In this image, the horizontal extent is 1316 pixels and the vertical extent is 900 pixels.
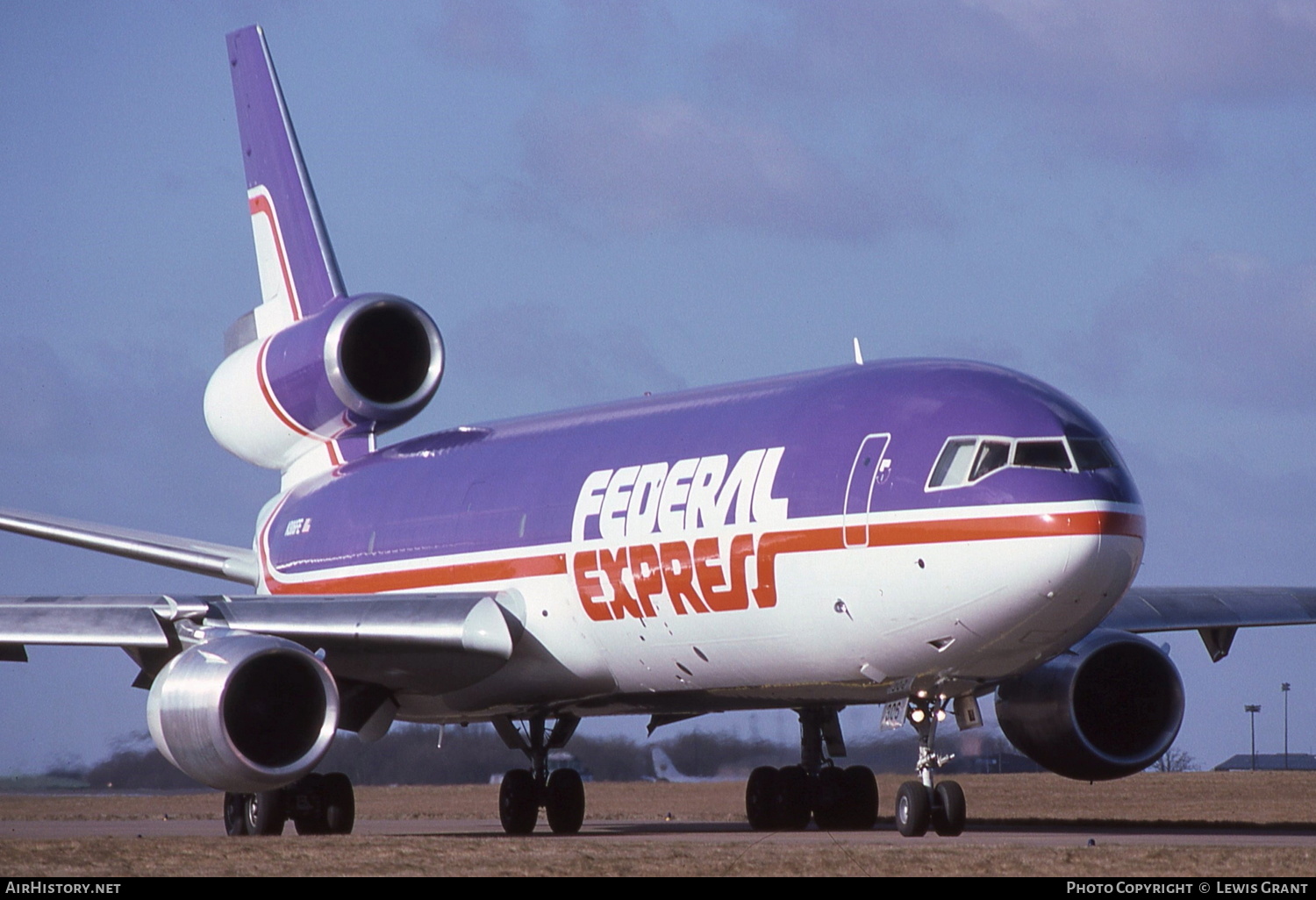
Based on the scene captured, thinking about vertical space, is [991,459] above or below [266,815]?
above

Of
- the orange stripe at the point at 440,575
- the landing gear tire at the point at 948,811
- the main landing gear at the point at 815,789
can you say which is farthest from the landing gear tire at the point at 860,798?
the landing gear tire at the point at 948,811

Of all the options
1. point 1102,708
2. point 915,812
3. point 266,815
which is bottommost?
point 915,812

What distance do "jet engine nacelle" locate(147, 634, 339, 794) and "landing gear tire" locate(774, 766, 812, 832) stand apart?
5335 mm

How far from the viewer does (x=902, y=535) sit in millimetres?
15141

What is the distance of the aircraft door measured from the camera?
50.9 feet

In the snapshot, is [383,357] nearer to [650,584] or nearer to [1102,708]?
[650,584]

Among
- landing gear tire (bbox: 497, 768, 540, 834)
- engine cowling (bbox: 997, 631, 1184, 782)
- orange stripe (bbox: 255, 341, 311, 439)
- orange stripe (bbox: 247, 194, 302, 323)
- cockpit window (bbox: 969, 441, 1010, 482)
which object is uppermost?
orange stripe (bbox: 247, 194, 302, 323)

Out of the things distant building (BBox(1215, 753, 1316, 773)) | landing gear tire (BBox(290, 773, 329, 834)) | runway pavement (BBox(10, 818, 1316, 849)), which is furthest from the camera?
distant building (BBox(1215, 753, 1316, 773))

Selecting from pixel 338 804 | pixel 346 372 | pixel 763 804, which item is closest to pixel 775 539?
pixel 763 804

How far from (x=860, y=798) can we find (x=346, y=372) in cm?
790

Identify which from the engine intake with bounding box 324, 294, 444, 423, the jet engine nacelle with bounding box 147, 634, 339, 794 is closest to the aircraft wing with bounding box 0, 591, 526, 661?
the jet engine nacelle with bounding box 147, 634, 339, 794

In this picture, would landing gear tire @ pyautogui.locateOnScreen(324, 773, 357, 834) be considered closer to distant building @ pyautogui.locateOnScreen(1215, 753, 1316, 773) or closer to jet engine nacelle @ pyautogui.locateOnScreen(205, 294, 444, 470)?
jet engine nacelle @ pyautogui.locateOnScreen(205, 294, 444, 470)

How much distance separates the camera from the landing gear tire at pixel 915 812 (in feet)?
50.1

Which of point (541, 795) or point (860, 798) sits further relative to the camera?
point (541, 795)
